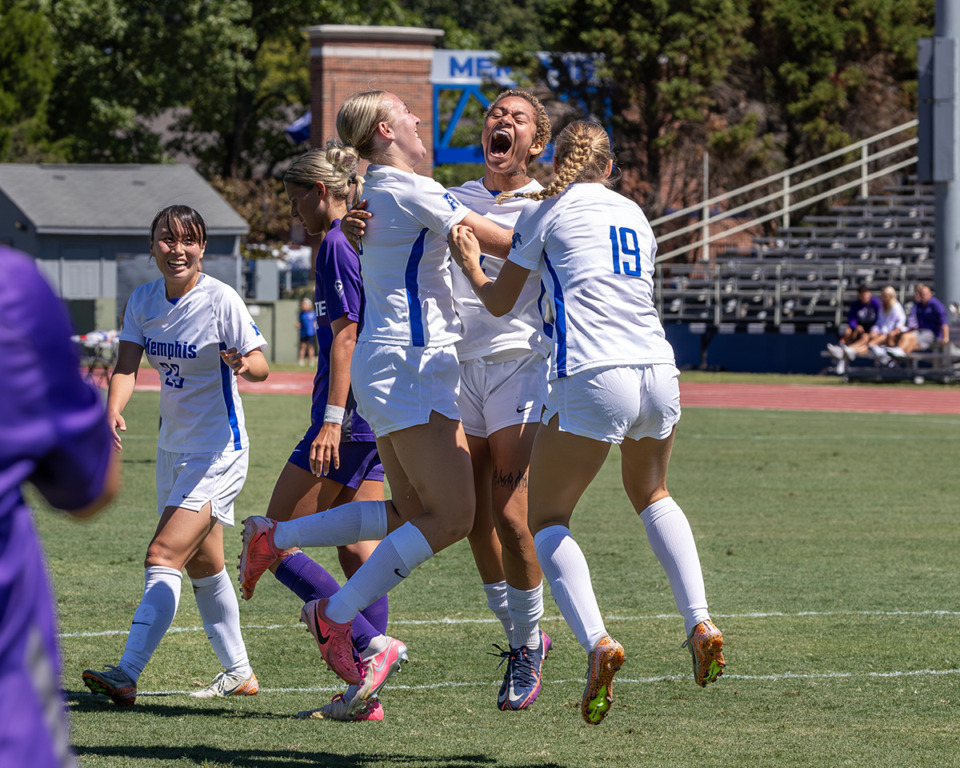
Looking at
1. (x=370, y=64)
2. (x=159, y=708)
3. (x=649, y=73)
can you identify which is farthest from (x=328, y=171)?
(x=370, y=64)

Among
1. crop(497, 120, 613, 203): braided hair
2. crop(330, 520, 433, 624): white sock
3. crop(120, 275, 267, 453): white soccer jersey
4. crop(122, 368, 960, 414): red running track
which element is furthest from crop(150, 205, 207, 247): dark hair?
crop(122, 368, 960, 414): red running track

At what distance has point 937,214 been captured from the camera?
2645cm

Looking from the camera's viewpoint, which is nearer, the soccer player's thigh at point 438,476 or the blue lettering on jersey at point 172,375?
the soccer player's thigh at point 438,476

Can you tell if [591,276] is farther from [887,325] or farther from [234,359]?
[887,325]

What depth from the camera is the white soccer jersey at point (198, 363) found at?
5410 mm

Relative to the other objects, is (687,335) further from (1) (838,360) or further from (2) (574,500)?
(2) (574,500)

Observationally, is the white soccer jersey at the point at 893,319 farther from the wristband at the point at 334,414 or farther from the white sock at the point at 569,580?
the white sock at the point at 569,580

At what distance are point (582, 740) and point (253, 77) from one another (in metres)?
49.3

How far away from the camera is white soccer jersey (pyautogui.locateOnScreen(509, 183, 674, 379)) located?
4598 mm

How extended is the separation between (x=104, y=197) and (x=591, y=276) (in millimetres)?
43924

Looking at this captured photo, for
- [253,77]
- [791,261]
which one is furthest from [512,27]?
[791,261]

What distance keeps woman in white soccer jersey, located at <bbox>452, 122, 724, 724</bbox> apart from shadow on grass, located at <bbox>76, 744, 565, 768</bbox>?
1.93 ft

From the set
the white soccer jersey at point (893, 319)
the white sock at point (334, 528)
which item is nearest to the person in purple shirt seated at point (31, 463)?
the white sock at point (334, 528)

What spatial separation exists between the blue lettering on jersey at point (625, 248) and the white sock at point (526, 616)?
129 cm
